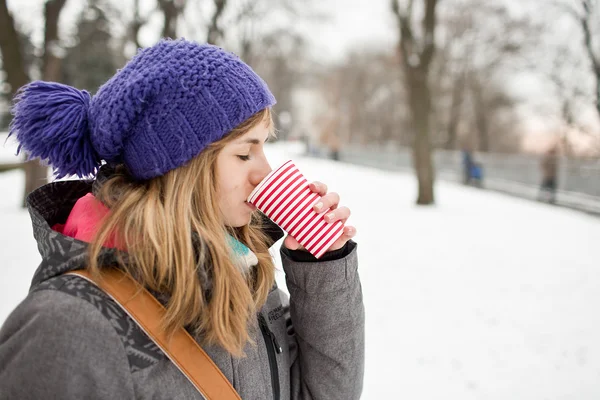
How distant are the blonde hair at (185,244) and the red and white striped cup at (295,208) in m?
0.15

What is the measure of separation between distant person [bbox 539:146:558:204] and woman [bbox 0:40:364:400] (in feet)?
44.8

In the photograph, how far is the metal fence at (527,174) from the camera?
1164cm

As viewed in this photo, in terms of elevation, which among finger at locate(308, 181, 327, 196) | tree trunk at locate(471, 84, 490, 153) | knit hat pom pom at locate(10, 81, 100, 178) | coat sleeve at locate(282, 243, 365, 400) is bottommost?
tree trunk at locate(471, 84, 490, 153)

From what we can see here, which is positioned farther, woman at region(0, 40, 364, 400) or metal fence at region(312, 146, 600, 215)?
metal fence at region(312, 146, 600, 215)

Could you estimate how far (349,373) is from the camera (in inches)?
55.1

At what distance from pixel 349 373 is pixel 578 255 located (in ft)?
22.5

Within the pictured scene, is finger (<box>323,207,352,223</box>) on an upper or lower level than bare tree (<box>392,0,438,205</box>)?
upper

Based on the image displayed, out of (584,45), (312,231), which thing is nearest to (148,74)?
(312,231)

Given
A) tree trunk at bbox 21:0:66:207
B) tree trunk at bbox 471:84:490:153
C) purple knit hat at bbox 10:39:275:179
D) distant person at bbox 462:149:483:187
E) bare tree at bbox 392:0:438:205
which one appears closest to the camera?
purple knit hat at bbox 10:39:275:179

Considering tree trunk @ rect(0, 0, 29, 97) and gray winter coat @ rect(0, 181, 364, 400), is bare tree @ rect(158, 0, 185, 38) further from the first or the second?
gray winter coat @ rect(0, 181, 364, 400)

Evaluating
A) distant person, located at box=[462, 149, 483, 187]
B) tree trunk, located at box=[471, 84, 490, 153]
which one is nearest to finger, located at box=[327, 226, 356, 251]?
distant person, located at box=[462, 149, 483, 187]

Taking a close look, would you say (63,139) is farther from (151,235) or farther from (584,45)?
(584,45)

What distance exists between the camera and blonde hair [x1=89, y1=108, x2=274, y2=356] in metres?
1.03

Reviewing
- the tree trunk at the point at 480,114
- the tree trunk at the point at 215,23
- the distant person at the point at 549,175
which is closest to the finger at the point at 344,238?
the distant person at the point at 549,175
